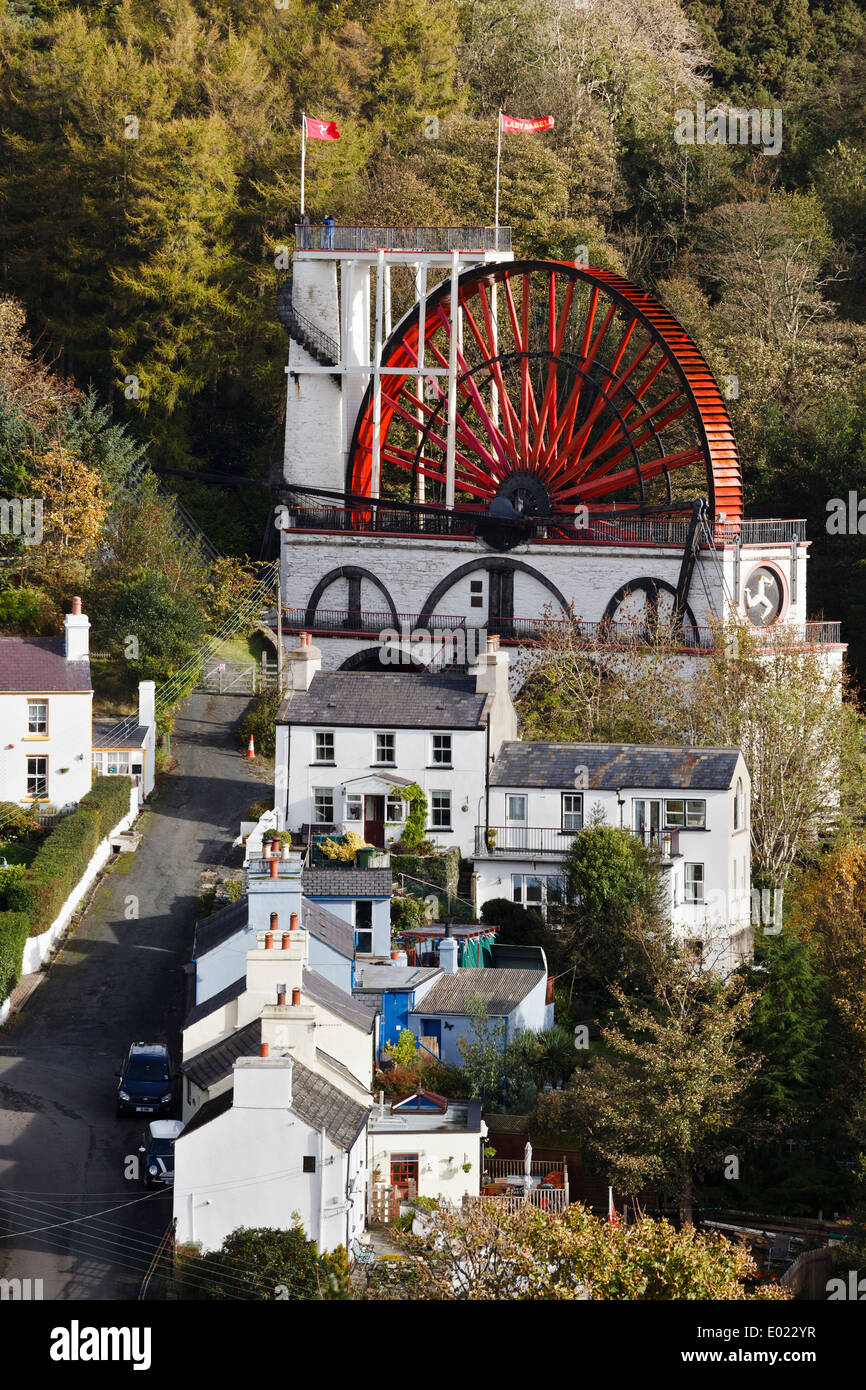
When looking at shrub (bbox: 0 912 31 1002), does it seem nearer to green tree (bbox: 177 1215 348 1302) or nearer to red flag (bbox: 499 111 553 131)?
green tree (bbox: 177 1215 348 1302)

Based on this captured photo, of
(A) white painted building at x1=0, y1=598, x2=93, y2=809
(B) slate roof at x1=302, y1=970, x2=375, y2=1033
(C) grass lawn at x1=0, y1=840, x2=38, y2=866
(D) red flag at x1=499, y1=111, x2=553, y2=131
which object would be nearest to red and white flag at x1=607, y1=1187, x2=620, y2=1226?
(B) slate roof at x1=302, y1=970, x2=375, y2=1033

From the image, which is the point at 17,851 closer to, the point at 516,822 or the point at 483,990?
the point at 516,822

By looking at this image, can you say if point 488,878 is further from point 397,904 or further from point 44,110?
point 44,110

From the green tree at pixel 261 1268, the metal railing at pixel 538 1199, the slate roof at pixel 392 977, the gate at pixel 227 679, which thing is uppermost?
the gate at pixel 227 679

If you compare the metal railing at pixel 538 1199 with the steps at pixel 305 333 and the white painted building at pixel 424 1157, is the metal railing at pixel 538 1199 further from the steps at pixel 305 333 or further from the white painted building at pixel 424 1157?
the steps at pixel 305 333

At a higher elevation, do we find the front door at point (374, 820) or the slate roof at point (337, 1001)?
the front door at point (374, 820)

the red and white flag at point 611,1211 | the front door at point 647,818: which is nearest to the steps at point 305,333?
the front door at point 647,818

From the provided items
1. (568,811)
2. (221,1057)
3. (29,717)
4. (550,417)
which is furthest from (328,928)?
(550,417)
